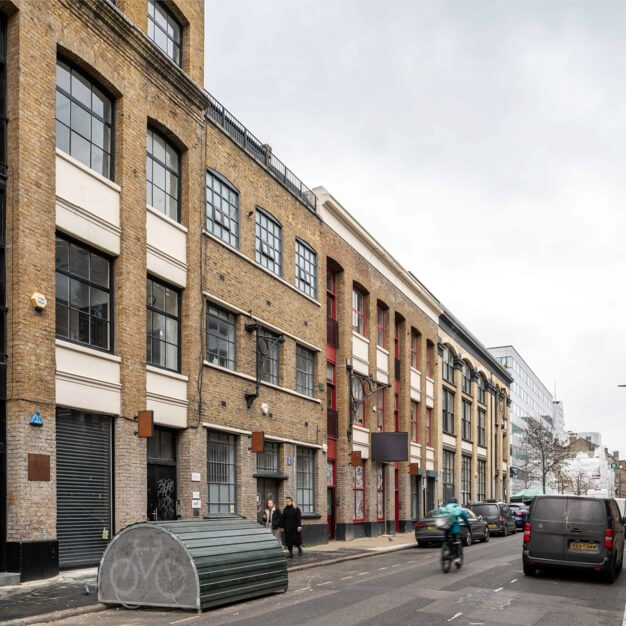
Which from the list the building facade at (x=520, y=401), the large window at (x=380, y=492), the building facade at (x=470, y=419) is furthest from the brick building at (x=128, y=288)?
the building facade at (x=520, y=401)

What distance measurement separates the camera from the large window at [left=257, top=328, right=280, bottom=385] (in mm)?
26783

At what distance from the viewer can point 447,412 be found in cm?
5084

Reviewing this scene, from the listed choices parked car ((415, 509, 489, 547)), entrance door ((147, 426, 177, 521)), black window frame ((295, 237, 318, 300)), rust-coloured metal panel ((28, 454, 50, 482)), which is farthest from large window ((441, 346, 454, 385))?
rust-coloured metal panel ((28, 454, 50, 482))

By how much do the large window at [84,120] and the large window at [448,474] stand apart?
33.3 m

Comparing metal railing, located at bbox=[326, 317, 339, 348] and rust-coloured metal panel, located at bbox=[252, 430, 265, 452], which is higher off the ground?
metal railing, located at bbox=[326, 317, 339, 348]

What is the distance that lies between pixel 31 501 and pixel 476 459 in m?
43.9

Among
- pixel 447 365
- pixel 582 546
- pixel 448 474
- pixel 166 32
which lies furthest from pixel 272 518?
pixel 447 365

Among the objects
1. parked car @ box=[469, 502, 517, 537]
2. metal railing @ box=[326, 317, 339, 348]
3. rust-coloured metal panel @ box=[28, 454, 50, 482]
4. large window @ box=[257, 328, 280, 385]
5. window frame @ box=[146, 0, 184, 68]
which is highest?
window frame @ box=[146, 0, 184, 68]

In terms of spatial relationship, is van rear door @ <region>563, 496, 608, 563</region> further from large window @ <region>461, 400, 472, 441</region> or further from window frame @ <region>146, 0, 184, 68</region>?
large window @ <region>461, 400, 472, 441</region>

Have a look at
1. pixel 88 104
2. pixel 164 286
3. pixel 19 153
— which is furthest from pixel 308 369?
pixel 19 153

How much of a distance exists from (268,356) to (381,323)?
530 inches

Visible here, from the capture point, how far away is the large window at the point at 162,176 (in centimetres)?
2205

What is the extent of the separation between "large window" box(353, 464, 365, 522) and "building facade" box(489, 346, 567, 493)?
55.0 metres

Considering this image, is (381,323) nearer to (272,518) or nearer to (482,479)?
(272,518)
